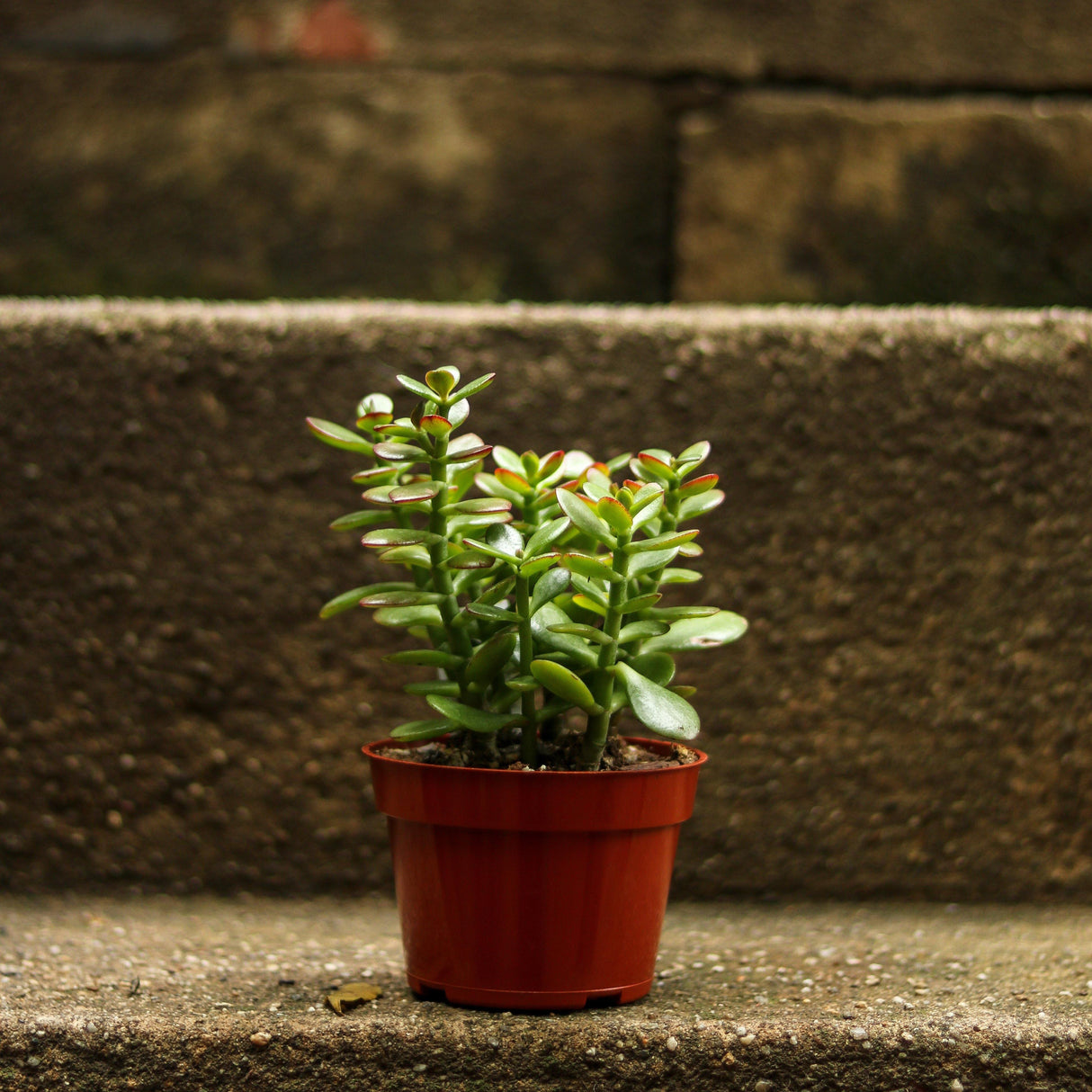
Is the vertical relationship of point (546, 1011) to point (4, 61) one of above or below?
below

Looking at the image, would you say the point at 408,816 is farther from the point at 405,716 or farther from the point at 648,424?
the point at 648,424

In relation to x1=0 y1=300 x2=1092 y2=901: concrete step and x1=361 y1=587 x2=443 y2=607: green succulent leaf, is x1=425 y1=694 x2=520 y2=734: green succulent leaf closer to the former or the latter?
x1=361 y1=587 x2=443 y2=607: green succulent leaf

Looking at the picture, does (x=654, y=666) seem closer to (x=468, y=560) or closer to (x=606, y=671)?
(x=606, y=671)

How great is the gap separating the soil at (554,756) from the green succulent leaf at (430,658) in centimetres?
6

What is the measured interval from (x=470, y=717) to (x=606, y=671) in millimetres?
97

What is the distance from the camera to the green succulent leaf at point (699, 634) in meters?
0.77

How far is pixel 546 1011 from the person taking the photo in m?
0.74

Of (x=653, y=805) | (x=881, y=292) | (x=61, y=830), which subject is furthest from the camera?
(x=881, y=292)

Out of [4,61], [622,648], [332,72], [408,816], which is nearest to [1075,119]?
[332,72]

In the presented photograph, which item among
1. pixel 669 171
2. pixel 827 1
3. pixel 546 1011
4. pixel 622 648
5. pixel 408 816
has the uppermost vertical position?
pixel 827 1

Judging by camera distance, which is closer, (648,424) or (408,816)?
(408,816)

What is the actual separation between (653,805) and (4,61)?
1.37 m

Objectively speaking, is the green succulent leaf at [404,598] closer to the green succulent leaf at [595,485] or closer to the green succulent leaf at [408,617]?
the green succulent leaf at [408,617]

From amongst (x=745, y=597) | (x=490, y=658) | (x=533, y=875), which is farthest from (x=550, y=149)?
(x=533, y=875)
